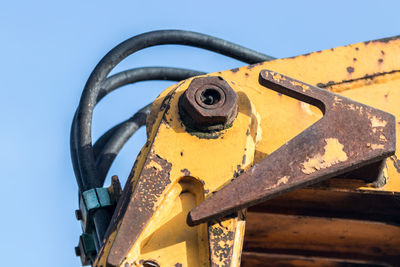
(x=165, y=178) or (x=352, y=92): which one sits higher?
(x=352, y=92)

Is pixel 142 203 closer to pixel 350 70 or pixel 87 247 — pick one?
pixel 87 247

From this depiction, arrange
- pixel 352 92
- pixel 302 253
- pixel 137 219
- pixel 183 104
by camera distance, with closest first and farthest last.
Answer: pixel 137 219, pixel 183 104, pixel 352 92, pixel 302 253

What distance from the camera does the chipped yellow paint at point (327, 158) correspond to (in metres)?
1.94

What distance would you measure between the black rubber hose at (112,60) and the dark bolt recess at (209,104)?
1.96ft

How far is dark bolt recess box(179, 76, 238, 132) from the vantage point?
6.67ft

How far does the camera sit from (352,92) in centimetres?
229

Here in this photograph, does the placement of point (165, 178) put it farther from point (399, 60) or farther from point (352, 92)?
point (399, 60)

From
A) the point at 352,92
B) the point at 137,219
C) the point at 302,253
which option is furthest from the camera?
the point at 302,253

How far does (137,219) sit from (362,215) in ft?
2.58

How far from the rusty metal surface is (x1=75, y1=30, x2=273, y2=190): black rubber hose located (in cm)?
76

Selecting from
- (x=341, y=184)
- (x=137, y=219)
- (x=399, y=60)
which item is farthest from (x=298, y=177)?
(x=399, y=60)

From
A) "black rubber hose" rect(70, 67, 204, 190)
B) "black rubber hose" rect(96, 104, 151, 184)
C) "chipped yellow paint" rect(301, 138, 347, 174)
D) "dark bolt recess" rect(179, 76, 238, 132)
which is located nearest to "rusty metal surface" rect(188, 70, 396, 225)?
"chipped yellow paint" rect(301, 138, 347, 174)

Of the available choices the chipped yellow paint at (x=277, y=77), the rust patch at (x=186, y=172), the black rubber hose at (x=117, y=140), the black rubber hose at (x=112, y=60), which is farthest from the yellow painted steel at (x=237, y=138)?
the black rubber hose at (x=117, y=140)

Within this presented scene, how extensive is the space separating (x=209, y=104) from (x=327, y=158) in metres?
0.34
